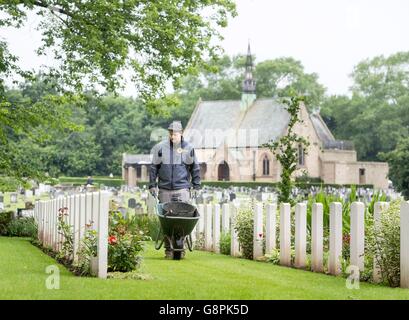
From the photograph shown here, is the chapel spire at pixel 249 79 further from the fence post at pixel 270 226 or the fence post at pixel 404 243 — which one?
the fence post at pixel 404 243

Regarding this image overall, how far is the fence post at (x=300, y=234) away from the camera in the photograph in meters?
11.4

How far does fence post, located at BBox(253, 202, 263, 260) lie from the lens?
1312 cm

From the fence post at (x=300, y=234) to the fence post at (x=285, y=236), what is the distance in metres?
0.40

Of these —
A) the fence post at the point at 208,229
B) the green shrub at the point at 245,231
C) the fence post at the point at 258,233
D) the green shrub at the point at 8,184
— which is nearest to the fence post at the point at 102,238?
the fence post at the point at 258,233

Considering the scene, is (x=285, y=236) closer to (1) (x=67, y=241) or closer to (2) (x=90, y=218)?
(1) (x=67, y=241)

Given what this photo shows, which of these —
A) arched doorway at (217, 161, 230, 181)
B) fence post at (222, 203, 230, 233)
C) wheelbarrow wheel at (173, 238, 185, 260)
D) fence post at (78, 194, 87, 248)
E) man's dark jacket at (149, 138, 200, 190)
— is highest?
arched doorway at (217, 161, 230, 181)

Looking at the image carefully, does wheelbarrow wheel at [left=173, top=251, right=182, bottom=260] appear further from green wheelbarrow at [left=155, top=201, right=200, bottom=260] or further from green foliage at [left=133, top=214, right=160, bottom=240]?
green foliage at [left=133, top=214, right=160, bottom=240]

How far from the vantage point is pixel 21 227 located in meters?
21.4

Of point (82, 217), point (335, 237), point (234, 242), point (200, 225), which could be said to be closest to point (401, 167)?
point (200, 225)

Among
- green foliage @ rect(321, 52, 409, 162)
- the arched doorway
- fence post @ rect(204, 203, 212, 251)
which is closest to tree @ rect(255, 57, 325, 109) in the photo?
green foliage @ rect(321, 52, 409, 162)

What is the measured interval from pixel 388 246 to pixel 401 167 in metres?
39.7

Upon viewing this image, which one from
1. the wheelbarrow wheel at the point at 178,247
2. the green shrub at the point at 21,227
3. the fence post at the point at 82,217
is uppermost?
the fence post at the point at 82,217

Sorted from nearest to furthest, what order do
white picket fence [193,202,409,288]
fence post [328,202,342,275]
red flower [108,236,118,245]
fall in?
1. red flower [108,236,118,245]
2. white picket fence [193,202,409,288]
3. fence post [328,202,342,275]
